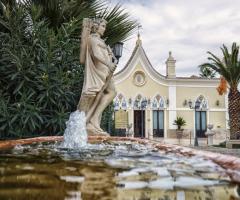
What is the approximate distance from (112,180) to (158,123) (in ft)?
92.8

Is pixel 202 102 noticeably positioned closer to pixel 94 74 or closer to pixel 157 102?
pixel 157 102

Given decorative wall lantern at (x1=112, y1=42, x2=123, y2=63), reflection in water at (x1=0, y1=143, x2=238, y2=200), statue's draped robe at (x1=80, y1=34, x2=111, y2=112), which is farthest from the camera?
decorative wall lantern at (x1=112, y1=42, x2=123, y2=63)

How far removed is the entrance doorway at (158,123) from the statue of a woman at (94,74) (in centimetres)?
2386

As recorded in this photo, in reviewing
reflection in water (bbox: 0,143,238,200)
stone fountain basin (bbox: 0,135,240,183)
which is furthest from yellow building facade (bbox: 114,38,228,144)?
reflection in water (bbox: 0,143,238,200)

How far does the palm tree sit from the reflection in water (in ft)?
63.5

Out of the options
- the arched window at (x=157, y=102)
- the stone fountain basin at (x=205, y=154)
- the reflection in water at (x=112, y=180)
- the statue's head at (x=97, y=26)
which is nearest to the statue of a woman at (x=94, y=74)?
the statue's head at (x=97, y=26)

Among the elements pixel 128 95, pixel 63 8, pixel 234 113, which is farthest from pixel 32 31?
pixel 128 95

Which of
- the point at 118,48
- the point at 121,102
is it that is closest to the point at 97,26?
the point at 118,48

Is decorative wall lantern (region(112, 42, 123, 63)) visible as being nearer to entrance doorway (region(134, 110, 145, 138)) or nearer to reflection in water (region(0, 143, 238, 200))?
reflection in water (region(0, 143, 238, 200))

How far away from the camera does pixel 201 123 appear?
30953 millimetres

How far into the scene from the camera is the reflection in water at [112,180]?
185 cm

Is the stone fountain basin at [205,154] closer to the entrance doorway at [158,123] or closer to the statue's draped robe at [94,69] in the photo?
the statue's draped robe at [94,69]

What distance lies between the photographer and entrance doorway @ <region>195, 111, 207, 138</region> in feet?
101

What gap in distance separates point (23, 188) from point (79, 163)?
32.6 inches
